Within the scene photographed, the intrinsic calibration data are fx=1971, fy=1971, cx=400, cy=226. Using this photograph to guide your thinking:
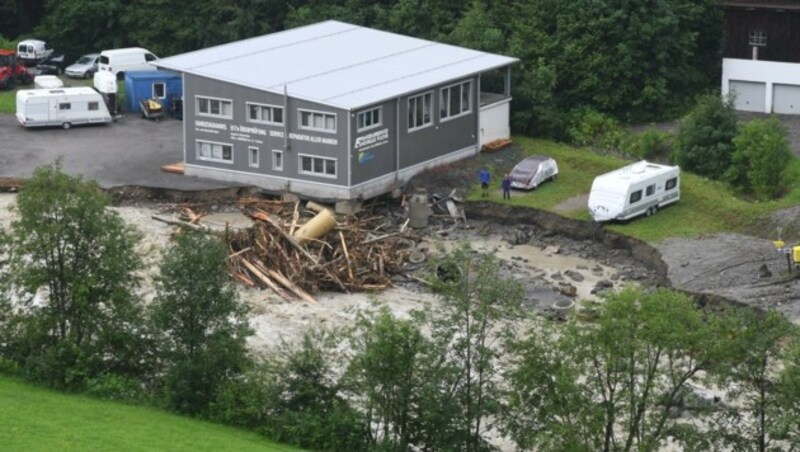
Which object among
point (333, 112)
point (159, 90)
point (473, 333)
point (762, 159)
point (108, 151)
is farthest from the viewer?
point (159, 90)

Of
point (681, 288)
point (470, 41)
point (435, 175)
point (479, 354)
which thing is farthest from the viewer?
point (470, 41)

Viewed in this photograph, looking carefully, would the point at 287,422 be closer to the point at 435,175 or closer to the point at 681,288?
the point at 681,288

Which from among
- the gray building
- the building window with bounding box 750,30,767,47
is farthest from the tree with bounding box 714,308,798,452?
the building window with bounding box 750,30,767,47

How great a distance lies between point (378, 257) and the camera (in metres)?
69.1

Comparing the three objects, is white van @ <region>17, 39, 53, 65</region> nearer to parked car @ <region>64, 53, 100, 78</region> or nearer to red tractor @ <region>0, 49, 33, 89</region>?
parked car @ <region>64, 53, 100, 78</region>

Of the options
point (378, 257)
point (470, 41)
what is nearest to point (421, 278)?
point (378, 257)

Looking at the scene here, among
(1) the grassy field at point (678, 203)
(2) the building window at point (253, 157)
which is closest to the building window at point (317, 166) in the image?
(2) the building window at point (253, 157)

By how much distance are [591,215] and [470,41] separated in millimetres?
16027

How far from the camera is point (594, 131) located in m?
84.2

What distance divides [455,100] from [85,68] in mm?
22451

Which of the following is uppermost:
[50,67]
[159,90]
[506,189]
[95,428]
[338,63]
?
[338,63]

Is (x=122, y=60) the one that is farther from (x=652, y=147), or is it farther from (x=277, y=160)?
(x=652, y=147)

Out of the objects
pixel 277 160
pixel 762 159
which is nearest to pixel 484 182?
pixel 277 160

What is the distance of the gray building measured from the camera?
74938 mm
